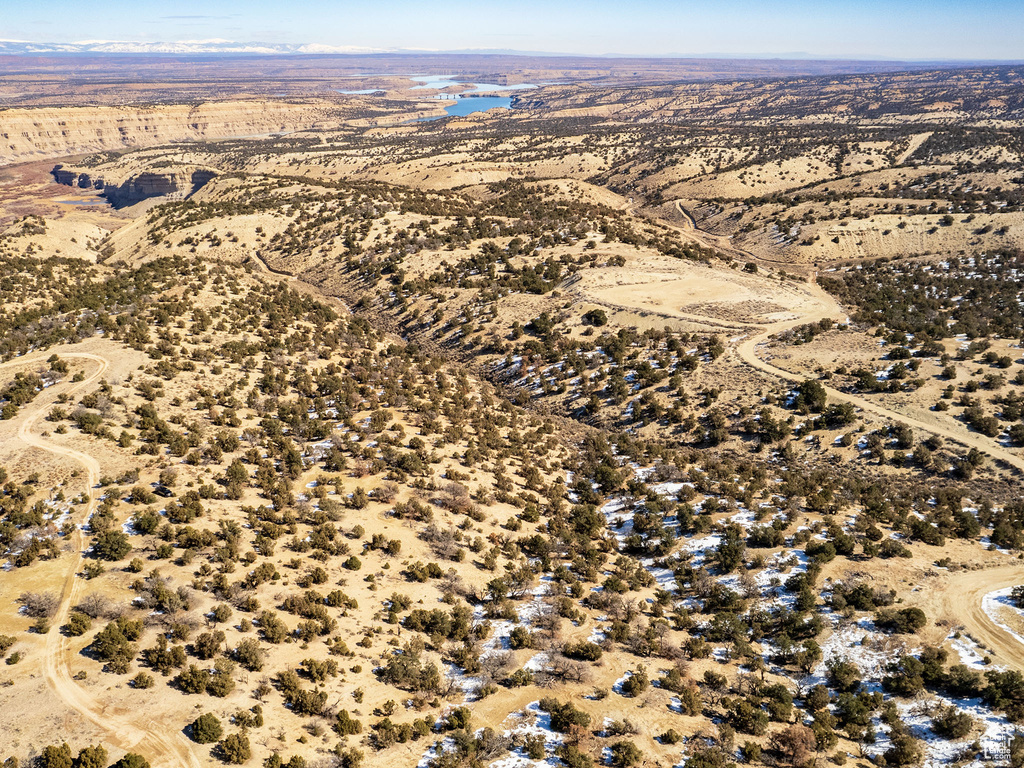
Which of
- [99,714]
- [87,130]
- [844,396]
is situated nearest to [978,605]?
[844,396]

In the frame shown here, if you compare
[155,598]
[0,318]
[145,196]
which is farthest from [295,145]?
[155,598]

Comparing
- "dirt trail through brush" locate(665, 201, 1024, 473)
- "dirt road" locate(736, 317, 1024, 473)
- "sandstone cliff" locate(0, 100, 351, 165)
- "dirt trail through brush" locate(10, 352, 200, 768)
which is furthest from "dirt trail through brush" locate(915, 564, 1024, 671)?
"sandstone cliff" locate(0, 100, 351, 165)

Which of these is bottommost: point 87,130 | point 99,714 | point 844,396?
point 99,714

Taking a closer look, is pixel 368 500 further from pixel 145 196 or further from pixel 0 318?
pixel 145 196

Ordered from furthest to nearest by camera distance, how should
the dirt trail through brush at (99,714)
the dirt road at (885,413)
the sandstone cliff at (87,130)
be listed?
1. the sandstone cliff at (87,130)
2. the dirt road at (885,413)
3. the dirt trail through brush at (99,714)

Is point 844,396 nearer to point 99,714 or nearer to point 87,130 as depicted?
point 99,714

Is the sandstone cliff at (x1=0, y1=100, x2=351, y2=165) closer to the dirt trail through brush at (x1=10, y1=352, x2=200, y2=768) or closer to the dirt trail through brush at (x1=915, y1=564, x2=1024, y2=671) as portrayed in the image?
the dirt trail through brush at (x1=10, y1=352, x2=200, y2=768)

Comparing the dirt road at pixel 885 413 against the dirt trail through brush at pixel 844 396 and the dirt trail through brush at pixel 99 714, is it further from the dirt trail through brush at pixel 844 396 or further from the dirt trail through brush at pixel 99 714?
the dirt trail through brush at pixel 99 714

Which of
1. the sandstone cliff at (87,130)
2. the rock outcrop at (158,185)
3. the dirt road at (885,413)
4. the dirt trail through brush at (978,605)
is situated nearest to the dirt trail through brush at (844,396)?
the dirt road at (885,413)

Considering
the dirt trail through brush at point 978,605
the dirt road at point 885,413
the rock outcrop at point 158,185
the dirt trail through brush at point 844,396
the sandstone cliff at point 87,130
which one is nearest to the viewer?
the dirt trail through brush at point 978,605

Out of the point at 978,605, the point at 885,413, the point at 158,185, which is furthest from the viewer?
the point at 158,185

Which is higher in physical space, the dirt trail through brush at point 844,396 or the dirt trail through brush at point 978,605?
the dirt trail through brush at point 844,396
